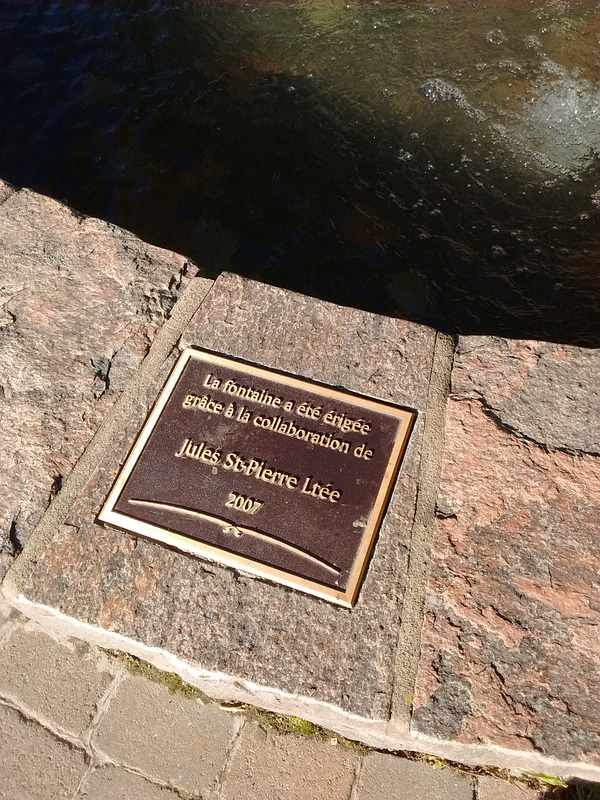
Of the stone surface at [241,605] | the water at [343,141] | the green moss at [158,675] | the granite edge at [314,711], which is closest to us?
the granite edge at [314,711]

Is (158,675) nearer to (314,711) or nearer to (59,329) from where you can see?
(314,711)

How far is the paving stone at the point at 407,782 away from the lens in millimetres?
2059

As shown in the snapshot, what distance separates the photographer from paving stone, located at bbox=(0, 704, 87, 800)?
2078mm

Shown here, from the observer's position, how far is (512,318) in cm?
346

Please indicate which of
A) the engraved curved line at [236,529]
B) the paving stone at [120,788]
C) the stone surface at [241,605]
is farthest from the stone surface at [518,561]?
the paving stone at [120,788]

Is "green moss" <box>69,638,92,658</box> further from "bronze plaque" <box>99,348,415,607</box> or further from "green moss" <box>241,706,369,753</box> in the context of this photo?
"green moss" <box>241,706,369,753</box>

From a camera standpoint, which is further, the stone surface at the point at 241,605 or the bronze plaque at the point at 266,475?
the bronze plaque at the point at 266,475

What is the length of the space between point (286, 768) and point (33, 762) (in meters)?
0.81

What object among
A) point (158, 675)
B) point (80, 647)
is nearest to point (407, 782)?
point (158, 675)

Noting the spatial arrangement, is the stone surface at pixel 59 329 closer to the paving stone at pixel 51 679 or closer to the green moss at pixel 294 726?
the paving stone at pixel 51 679

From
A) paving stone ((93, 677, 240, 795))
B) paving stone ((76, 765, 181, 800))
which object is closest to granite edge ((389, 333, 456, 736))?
paving stone ((93, 677, 240, 795))

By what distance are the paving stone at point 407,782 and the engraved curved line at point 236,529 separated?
25.2 inches

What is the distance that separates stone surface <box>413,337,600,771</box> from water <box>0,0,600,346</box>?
1080 millimetres

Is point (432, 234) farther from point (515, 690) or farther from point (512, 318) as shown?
point (515, 690)
